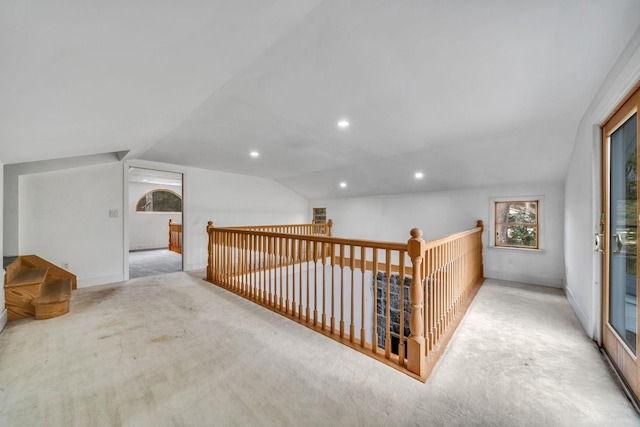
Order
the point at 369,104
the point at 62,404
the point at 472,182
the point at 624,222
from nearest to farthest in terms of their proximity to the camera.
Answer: the point at 62,404 → the point at 624,222 → the point at 369,104 → the point at 472,182

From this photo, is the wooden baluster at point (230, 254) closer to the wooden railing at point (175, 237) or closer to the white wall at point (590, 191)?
the white wall at point (590, 191)

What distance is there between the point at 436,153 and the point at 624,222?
8.09ft

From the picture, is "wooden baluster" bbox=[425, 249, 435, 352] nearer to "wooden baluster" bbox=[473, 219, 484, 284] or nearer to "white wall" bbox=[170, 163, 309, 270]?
"wooden baluster" bbox=[473, 219, 484, 284]

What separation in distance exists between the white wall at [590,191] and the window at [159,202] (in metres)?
10.0

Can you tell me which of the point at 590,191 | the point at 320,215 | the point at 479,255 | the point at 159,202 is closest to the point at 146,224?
the point at 159,202

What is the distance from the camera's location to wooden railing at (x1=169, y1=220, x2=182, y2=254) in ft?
25.1

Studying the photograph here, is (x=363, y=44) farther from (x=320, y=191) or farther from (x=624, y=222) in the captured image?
(x=320, y=191)

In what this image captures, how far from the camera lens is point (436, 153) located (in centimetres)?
401

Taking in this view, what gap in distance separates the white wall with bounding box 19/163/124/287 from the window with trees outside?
704 cm

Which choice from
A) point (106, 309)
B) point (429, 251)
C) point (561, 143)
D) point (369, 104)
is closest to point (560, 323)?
point (429, 251)

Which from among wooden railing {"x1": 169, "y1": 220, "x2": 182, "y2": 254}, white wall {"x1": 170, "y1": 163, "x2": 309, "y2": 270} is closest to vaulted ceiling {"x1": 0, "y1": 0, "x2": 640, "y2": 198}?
white wall {"x1": 170, "y1": 163, "x2": 309, "y2": 270}

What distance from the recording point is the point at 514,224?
4.52 m

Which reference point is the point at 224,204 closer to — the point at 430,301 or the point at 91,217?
the point at 91,217

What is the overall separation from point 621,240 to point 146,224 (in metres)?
10.3
